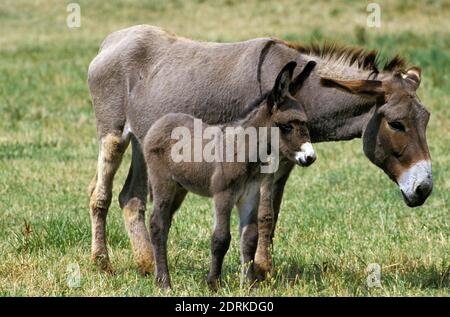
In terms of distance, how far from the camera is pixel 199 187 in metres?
6.84

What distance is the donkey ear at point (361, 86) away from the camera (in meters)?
7.15

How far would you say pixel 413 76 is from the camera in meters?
7.48

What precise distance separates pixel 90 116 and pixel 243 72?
9.35 m

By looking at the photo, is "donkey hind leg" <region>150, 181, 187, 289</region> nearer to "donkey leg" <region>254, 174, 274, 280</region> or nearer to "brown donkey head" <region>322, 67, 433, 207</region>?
"donkey leg" <region>254, 174, 274, 280</region>

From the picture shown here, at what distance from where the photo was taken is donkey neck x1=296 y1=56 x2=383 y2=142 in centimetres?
737

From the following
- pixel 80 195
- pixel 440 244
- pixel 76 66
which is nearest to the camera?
pixel 440 244

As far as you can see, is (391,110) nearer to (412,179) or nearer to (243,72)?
(412,179)

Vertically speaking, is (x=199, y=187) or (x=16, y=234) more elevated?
(x=199, y=187)

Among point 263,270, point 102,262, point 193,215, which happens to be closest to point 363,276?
point 263,270

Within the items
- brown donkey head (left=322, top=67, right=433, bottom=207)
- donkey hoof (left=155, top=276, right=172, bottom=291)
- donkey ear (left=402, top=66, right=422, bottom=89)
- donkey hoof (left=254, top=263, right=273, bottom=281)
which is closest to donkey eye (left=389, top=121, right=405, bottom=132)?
brown donkey head (left=322, top=67, right=433, bottom=207)

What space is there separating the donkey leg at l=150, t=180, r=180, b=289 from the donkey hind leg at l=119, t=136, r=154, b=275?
2.99 feet

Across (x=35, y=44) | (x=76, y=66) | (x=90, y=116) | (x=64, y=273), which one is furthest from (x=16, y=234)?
(x=35, y=44)

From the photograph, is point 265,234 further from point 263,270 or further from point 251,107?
point 251,107

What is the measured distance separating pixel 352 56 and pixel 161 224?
6.72 ft
